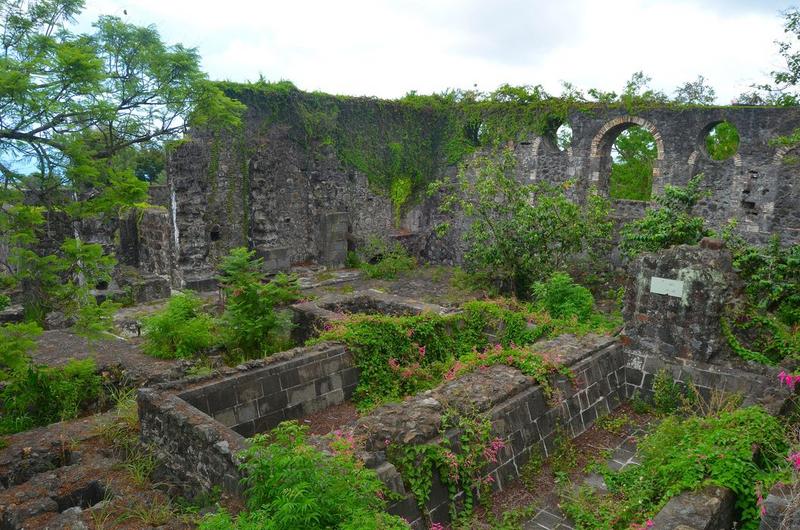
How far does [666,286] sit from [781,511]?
419 cm

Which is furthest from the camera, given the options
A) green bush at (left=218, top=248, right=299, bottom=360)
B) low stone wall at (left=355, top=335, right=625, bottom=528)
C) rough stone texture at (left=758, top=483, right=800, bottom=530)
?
green bush at (left=218, top=248, right=299, bottom=360)

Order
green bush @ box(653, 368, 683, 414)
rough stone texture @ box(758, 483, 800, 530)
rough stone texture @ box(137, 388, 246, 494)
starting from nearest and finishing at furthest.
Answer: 1. rough stone texture @ box(758, 483, 800, 530)
2. rough stone texture @ box(137, 388, 246, 494)
3. green bush @ box(653, 368, 683, 414)

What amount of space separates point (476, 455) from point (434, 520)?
0.73 m

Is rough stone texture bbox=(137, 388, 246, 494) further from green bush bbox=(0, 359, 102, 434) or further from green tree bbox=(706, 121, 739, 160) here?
green tree bbox=(706, 121, 739, 160)

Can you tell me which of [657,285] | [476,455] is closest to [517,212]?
[657,285]

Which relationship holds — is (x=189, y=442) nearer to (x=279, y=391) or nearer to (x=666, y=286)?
(x=279, y=391)

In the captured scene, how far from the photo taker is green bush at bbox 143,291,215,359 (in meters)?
8.84

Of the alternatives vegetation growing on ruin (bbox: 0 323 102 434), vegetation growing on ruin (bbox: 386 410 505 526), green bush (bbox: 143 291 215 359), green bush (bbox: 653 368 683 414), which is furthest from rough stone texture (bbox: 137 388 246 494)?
green bush (bbox: 653 368 683 414)

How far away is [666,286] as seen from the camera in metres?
7.72

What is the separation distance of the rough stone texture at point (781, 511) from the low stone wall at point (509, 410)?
2337 mm

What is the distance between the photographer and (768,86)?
12.7 m

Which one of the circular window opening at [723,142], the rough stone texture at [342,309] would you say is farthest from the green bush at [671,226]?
the circular window opening at [723,142]

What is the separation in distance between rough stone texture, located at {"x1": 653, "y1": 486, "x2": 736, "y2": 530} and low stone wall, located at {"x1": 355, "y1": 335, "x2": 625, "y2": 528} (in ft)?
5.66

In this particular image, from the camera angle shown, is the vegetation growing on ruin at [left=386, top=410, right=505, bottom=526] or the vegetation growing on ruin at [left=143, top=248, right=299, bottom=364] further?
the vegetation growing on ruin at [left=143, top=248, right=299, bottom=364]
